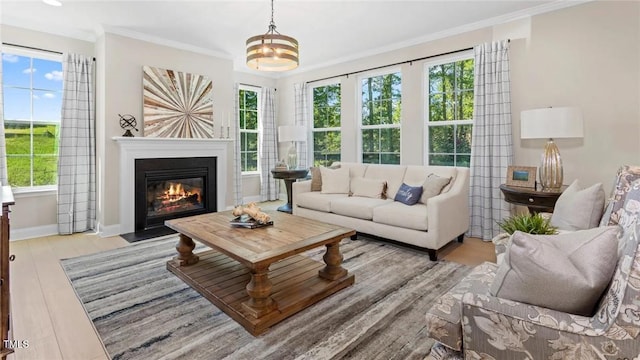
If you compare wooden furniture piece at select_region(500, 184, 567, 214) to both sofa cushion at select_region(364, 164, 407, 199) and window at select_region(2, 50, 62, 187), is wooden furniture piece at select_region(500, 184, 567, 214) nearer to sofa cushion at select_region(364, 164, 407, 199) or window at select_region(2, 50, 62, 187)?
sofa cushion at select_region(364, 164, 407, 199)

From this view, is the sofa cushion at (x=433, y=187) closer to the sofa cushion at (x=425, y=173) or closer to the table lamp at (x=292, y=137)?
the sofa cushion at (x=425, y=173)

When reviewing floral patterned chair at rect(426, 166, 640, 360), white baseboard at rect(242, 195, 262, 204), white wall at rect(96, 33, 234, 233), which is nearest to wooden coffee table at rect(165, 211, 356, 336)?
floral patterned chair at rect(426, 166, 640, 360)

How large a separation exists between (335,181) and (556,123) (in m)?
2.56

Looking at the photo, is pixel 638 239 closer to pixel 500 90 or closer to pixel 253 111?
pixel 500 90

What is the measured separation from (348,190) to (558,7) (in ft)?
10.2

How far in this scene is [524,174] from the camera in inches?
139

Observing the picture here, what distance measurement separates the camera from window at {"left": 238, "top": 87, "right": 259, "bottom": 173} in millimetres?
6355

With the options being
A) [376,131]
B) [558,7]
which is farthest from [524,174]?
[376,131]

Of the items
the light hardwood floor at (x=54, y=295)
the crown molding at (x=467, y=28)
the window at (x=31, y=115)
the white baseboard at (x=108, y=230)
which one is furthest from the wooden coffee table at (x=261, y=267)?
the crown molding at (x=467, y=28)

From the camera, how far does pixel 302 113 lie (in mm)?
6230

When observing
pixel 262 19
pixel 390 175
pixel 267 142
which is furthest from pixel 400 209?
pixel 267 142

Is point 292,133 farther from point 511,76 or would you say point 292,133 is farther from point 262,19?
point 511,76

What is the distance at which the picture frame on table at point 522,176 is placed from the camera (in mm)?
3457

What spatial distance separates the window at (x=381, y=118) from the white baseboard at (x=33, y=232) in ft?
14.7
